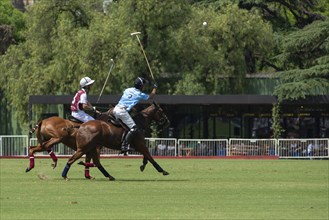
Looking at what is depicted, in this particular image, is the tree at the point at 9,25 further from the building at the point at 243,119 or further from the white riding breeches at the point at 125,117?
the white riding breeches at the point at 125,117

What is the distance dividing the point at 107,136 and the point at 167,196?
17.2ft

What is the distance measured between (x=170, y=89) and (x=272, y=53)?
940cm

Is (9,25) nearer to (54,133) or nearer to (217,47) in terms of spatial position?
(217,47)

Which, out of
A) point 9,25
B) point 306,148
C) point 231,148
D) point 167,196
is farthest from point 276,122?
point 167,196

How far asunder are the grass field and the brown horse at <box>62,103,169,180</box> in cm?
53

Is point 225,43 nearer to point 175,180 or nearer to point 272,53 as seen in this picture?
point 272,53

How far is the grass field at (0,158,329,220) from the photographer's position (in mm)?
16984

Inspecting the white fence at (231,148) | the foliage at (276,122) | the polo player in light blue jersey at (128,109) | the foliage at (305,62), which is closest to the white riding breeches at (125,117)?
the polo player in light blue jersey at (128,109)

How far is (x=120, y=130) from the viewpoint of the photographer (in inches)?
991

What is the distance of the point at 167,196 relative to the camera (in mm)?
20047

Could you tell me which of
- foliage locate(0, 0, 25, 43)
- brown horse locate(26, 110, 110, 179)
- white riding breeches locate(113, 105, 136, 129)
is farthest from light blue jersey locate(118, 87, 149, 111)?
foliage locate(0, 0, 25, 43)

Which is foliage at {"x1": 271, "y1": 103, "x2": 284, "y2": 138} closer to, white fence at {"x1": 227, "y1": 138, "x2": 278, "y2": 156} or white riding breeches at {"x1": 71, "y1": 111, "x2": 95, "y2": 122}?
white fence at {"x1": 227, "y1": 138, "x2": 278, "y2": 156}

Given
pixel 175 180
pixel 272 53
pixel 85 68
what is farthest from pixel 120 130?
pixel 272 53

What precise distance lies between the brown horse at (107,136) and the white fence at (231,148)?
67.8 feet
